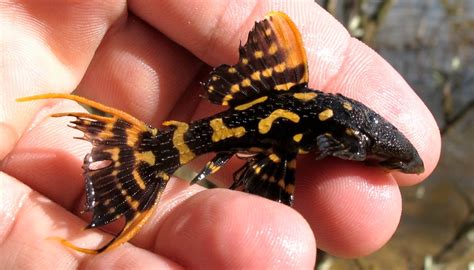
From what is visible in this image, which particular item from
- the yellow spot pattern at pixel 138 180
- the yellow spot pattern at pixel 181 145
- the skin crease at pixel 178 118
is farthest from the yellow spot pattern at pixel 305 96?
the yellow spot pattern at pixel 138 180

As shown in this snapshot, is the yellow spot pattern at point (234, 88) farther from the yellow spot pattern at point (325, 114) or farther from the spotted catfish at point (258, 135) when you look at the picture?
the yellow spot pattern at point (325, 114)

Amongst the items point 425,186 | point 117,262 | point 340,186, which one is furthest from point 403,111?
point 425,186

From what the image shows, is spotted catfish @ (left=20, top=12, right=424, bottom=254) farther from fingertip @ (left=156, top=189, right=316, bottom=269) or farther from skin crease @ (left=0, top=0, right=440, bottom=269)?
fingertip @ (left=156, top=189, right=316, bottom=269)

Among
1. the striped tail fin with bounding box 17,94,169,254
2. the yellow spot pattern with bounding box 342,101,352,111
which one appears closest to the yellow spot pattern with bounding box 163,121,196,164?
the striped tail fin with bounding box 17,94,169,254

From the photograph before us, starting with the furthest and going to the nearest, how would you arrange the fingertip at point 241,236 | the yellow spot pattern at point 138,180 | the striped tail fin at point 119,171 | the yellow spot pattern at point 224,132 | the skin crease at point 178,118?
the yellow spot pattern at point 224,132
the yellow spot pattern at point 138,180
the striped tail fin at point 119,171
the skin crease at point 178,118
the fingertip at point 241,236

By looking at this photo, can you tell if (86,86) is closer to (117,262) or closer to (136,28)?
(136,28)
